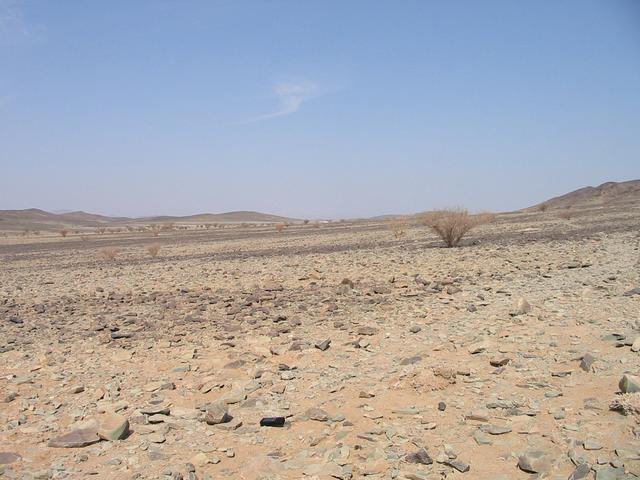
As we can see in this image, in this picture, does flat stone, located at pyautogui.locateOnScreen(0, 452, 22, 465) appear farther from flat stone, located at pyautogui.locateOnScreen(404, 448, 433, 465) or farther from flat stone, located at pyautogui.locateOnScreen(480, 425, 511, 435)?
flat stone, located at pyautogui.locateOnScreen(480, 425, 511, 435)

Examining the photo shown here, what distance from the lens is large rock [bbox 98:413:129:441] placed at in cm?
442

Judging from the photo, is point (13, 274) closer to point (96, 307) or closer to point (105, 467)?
point (96, 307)

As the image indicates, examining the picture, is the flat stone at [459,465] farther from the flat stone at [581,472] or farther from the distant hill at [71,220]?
the distant hill at [71,220]

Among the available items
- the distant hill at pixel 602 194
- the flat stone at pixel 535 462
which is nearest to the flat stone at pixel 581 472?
the flat stone at pixel 535 462

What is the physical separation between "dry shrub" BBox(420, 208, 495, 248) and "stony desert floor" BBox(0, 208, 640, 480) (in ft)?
29.3

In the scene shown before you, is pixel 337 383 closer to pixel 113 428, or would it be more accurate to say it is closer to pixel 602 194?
pixel 113 428

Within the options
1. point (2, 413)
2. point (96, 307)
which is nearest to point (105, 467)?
point (2, 413)

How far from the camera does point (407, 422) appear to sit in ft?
14.5

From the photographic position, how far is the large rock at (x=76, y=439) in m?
4.32

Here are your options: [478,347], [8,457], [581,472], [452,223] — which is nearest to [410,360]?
[478,347]

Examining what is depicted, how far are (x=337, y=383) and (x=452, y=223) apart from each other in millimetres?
15438

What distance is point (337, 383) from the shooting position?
18.1ft

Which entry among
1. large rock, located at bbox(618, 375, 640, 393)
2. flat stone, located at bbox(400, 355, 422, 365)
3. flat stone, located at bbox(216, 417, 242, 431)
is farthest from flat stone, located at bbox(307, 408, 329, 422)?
large rock, located at bbox(618, 375, 640, 393)

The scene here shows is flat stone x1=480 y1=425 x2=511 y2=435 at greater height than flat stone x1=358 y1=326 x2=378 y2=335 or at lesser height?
lesser
